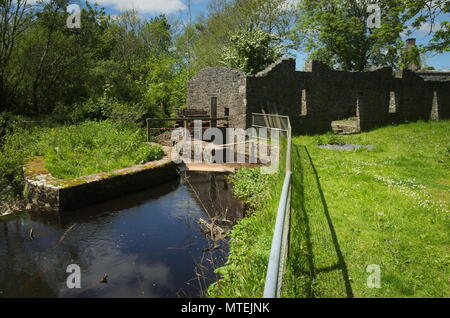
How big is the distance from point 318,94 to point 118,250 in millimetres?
15608

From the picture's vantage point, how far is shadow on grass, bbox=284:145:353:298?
4.02m

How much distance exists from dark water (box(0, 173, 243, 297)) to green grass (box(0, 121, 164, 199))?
1761mm

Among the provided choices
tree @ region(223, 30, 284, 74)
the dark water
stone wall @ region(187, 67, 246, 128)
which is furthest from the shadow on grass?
tree @ region(223, 30, 284, 74)

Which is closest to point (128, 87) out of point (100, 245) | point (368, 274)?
point (100, 245)

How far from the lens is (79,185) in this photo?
7992 millimetres

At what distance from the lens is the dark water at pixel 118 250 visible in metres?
4.92

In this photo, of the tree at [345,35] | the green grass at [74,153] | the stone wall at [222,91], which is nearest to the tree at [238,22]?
the tree at [345,35]

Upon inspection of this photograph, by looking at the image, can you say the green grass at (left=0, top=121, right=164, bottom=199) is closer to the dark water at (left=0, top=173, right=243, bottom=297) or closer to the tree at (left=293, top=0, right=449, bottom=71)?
the dark water at (left=0, top=173, right=243, bottom=297)

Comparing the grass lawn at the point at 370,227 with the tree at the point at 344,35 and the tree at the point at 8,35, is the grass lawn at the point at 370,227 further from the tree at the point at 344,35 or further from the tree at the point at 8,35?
the tree at the point at 344,35

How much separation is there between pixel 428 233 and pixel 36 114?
21.1m

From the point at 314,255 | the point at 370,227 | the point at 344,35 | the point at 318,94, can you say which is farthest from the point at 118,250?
the point at 344,35

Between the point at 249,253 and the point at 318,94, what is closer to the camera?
the point at 249,253

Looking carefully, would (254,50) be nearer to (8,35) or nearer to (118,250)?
(8,35)

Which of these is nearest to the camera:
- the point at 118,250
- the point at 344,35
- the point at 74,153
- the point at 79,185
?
the point at 118,250
